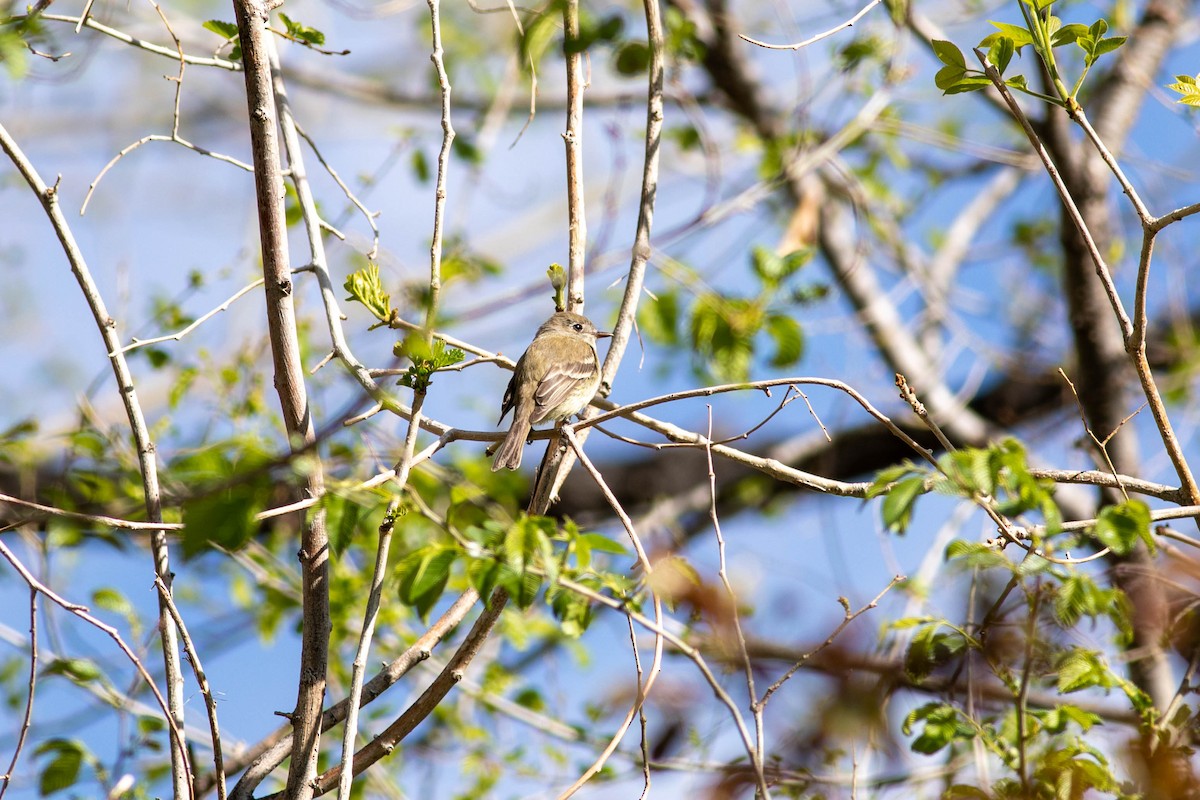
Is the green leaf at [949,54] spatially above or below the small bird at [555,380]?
below

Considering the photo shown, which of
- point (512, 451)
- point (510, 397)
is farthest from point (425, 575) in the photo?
point (510, 397)

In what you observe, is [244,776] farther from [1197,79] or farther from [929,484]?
[1197,79]

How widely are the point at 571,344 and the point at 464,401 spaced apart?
10.8 feet

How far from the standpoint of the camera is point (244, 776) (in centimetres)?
275

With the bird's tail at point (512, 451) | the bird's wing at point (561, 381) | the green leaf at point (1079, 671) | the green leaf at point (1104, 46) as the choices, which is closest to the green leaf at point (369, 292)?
the bird's tail at point (512, 451)

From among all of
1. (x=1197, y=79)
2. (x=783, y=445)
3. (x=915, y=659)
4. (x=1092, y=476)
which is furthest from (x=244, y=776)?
(x=783, y=445)

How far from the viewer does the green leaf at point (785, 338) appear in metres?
5.75

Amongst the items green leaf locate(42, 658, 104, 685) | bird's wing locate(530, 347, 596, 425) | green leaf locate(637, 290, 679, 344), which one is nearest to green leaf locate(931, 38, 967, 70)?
bird's wing locate(530, 347, 596, 425)

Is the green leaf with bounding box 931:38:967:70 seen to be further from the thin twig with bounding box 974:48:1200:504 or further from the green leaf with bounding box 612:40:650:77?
the green leaf with bounding box 612:40:650:77

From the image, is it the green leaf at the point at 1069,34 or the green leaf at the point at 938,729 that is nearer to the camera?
the green leaf at the point at 1069,34

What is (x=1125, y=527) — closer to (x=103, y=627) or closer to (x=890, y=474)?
(x=890, y=474)

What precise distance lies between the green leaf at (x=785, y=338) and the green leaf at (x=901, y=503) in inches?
146

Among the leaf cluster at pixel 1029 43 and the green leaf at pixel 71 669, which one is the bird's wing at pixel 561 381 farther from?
the leaf cluster at pixel 1029 43

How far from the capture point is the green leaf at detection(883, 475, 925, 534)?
2020 millimetres
